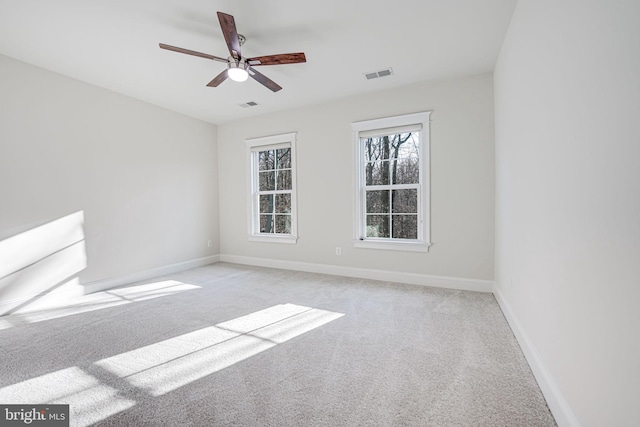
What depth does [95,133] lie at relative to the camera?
→ 3.80 meters

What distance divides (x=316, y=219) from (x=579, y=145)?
361 centimetres

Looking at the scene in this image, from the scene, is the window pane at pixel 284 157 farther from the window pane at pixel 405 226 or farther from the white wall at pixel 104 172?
the window pane at pixel 405 226

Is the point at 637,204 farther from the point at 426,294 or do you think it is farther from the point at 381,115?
the point at 381,115

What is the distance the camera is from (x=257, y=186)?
5391 millimetres

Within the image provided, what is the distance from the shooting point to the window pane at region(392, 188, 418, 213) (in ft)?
13.2

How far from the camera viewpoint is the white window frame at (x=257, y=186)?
481 cm

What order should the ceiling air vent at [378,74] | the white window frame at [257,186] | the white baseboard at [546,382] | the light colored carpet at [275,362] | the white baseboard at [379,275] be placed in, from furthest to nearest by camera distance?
the white window frame at [257,186], the white baseboard at [379,275], the ceiling air vent at [378,74], the light colored carpet at [275,362], the white baseboard at [546,382]

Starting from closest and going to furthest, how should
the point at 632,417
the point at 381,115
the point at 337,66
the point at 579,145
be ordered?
the point at 632,417 → the point at 579,145 → the point at 337,66 → the point at 381,115

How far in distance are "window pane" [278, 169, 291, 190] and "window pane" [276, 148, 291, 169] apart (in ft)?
0.30

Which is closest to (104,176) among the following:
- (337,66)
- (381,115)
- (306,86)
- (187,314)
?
(187,314)

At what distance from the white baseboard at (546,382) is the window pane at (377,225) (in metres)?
2.03

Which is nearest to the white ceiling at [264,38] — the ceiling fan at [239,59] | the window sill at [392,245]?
the ceiling fan at [239,59]

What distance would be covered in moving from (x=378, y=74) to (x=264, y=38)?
1498mm

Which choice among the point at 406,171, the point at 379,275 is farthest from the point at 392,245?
the point at 406,171
